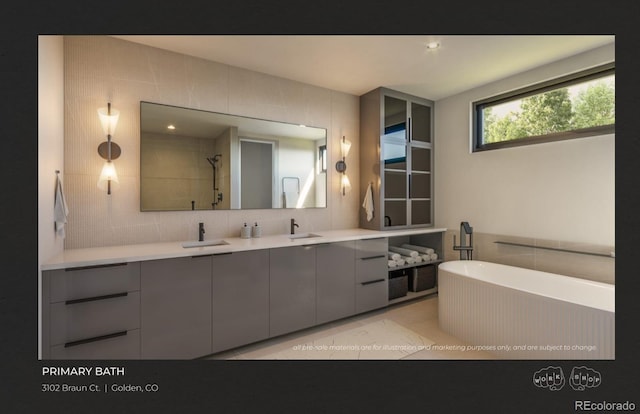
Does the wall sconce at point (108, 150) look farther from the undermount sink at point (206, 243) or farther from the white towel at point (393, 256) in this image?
the white towel at point (393, 256)

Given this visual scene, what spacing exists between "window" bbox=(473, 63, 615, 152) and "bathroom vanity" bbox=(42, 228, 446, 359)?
4.98ft

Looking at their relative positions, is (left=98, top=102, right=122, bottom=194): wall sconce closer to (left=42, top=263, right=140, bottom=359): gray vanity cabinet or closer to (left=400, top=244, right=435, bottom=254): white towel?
(left=42, top=263, right=140, bottom=359): gray vanity cabinet

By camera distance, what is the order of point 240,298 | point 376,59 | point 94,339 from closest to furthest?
point 94,339 → point 240,298 → point 376,59

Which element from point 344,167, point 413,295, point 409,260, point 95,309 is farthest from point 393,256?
point 95,309

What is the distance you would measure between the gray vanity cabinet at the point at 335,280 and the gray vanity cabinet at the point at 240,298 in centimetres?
41

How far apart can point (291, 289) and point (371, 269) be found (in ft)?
2.48

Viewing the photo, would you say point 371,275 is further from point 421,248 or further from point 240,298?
point 240,298

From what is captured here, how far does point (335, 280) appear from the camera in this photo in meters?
1.88

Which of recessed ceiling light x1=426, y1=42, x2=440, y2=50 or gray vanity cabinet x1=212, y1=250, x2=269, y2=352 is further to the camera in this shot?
gray vanity cabinet x1=212, y1=250, x2=269, y2=352

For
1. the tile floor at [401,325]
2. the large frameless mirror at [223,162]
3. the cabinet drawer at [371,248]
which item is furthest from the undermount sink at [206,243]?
the cabinet drawer at [371,248]

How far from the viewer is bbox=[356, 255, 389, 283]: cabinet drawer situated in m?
2.01

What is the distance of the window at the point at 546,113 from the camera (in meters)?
1.29

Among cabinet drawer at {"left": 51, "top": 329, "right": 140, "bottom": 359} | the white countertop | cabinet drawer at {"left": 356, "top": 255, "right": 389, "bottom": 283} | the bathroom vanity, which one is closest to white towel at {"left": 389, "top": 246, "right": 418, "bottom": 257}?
cabinet drawer at {"left": 356, "top": 255, "right": 389, "bottom": 283}
